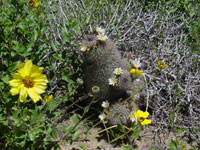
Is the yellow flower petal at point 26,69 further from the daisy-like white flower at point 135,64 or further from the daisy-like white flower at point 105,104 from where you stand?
the daisy-like white flower at point 135,64

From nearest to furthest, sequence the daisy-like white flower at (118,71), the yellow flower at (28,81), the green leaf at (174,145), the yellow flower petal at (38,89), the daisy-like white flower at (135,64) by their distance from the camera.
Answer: the yellow flower at (28,81) < the yellow flower petal at (38,89) < the green leaf at (174,145) < the daisy-like white flower at (118,71) < the daisy-like white flower at (135,64)

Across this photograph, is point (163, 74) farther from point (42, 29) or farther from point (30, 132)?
point (30, 132)

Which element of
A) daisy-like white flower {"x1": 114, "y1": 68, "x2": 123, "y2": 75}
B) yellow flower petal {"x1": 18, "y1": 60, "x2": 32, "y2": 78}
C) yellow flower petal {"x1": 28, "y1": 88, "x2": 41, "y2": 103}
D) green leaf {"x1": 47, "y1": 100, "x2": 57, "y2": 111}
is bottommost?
green leaf {"x1": 47, "y1": 100, "x2": 57, "y2": 111}

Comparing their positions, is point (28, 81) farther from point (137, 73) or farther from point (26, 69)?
point (137, 73)

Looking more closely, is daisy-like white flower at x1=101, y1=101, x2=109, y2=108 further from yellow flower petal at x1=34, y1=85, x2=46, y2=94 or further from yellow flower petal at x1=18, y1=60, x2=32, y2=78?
yellow flower petal at x1=18, y1=60, x2=32, y2=78

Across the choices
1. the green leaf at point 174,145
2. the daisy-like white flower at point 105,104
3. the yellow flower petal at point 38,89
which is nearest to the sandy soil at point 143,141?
the daisy-like white flower at point 105,104

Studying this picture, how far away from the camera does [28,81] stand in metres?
2.00

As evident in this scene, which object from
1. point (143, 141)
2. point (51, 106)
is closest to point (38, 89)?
point (51, 106)

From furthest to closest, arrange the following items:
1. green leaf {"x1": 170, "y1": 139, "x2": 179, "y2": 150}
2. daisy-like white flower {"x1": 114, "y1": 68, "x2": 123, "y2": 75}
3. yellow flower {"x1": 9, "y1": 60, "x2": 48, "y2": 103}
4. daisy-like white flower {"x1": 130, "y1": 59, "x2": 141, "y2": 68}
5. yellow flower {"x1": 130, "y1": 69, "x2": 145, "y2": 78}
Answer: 1. daisy-like white flower {"x1": 130, "y1": 59, "x2": 141, "y2": 68}
2. daisy-like white flower {"x1": 114, "y1": 68, "x2": 123, "y2": 75}
3. yellow flower {"x1": 130, "y1": 69, "x2": 145, "y2": 78}
4. green leaf {"x1": 170, "y1": 139, "x2": 179, "y2": 150}
5. yellow flower {"x1": 9, "y1": 60, "x2": 48, "y2": 103}

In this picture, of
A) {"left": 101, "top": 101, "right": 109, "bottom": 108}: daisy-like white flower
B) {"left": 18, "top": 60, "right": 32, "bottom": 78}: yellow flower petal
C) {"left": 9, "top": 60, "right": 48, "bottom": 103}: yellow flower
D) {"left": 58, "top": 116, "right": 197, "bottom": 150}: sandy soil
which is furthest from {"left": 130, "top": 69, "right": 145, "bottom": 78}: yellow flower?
{"left": 18, "top": 60, "right": 32, "bottom": 78}: yellow flower petal

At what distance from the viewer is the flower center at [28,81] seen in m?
1.98

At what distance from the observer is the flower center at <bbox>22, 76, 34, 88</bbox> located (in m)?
1.98

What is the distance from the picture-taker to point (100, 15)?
11.9 feet

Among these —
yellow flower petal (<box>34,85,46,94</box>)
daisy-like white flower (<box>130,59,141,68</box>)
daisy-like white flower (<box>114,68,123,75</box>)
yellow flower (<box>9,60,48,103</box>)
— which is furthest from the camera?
→ daisy-like white flower (<box>130,59,141,68</box>)
